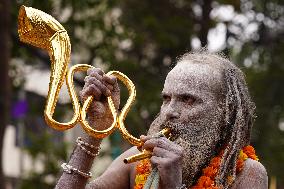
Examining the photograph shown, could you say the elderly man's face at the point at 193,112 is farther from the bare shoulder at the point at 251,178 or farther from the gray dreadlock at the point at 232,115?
the bare shoulder at the point at 251,178

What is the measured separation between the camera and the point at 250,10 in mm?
17094

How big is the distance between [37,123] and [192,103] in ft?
70.6

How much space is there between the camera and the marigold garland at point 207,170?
446 centimetres

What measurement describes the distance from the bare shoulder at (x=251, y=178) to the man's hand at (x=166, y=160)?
41 cm

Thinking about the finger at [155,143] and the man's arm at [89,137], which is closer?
the finger at [155,143]

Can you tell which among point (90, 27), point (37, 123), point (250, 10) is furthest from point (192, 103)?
point (37, 123)

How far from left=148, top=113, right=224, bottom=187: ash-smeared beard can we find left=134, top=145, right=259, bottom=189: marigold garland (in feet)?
0.11

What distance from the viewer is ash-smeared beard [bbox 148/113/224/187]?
441 cm

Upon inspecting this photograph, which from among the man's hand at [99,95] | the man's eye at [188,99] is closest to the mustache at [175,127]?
the man's eye at [188,99]

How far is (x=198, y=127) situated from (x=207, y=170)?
196 mm

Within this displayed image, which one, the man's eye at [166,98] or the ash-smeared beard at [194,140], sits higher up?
the man's eye at [166,98]

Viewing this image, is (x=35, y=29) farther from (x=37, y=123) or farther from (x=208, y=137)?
(x=37, y=123)

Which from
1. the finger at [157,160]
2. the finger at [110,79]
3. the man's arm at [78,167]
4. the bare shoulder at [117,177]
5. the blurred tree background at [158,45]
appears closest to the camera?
the finger at [157,160]

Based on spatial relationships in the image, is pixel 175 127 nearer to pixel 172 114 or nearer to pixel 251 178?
pixel 172 114
